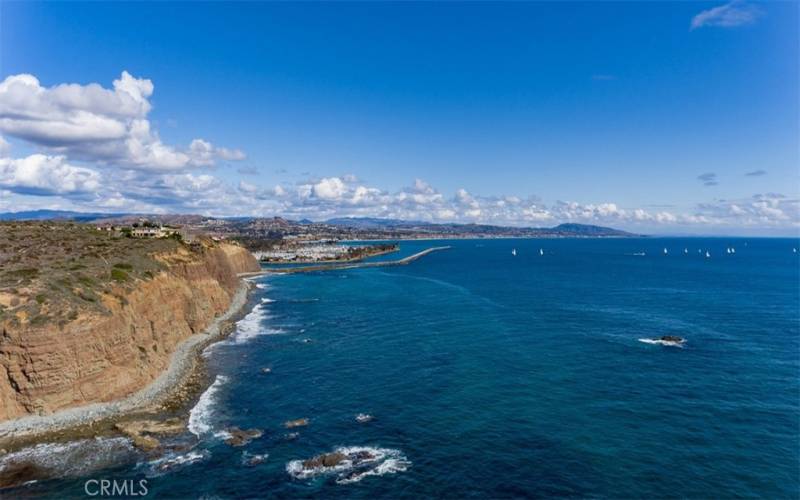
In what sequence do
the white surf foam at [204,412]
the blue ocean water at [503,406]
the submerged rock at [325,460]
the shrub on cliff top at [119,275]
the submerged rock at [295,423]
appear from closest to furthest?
1. the blue ocean water at [503,406]
2. the submerged rock at [325,460]
3. the white surf foam at [204,412]
4. the submerged rock at [295,423]
5. the shrub on cliff top at [119,275]

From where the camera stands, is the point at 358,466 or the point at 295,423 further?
the point at 295,423

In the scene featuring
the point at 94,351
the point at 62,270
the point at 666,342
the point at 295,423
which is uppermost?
the point at 62,270

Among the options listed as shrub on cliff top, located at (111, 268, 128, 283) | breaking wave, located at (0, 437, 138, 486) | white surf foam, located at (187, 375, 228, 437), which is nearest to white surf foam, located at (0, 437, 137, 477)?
breaking wave, located at (0, 437, 138, 486)

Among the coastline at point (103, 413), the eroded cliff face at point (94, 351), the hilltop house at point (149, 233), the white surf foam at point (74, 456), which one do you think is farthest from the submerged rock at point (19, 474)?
the hilltop house at point (149, 233)

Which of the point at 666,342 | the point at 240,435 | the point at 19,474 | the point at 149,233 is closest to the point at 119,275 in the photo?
the point at 19,474

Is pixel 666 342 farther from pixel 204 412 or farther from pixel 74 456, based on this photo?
pixel 74 456

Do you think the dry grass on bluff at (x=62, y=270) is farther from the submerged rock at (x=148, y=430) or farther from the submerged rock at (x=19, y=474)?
the submerged rock at (x=19, y=474)
